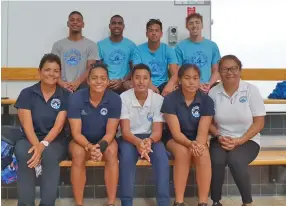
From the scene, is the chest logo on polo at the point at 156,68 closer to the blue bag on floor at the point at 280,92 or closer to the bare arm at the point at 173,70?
the bare arm at the point at 173,70

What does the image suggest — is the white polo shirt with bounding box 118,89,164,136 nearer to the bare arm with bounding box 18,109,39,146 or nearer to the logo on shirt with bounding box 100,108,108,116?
the logo on shirt with bounding box 100,108,108,116

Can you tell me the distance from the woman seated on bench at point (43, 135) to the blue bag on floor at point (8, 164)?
7 cm

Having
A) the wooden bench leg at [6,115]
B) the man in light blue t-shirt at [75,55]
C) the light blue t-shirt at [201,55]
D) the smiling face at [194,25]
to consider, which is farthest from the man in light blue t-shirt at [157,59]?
the wooden bench leg at [6,115]

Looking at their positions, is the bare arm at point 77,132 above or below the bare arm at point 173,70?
below

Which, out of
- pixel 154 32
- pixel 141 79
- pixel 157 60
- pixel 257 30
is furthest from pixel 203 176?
pixel 257 30

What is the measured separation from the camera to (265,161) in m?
2.37

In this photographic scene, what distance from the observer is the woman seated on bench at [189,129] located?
220 cm

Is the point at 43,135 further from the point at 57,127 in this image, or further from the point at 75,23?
the point at 75,23

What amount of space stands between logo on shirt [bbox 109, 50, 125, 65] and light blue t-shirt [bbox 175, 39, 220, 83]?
510 mm

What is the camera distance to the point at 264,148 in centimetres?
303

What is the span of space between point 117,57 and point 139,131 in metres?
1.10

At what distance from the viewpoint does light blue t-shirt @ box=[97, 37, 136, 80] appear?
331cm

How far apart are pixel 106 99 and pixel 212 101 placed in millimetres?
705

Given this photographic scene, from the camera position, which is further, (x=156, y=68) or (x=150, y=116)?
(x=156, y=68)
